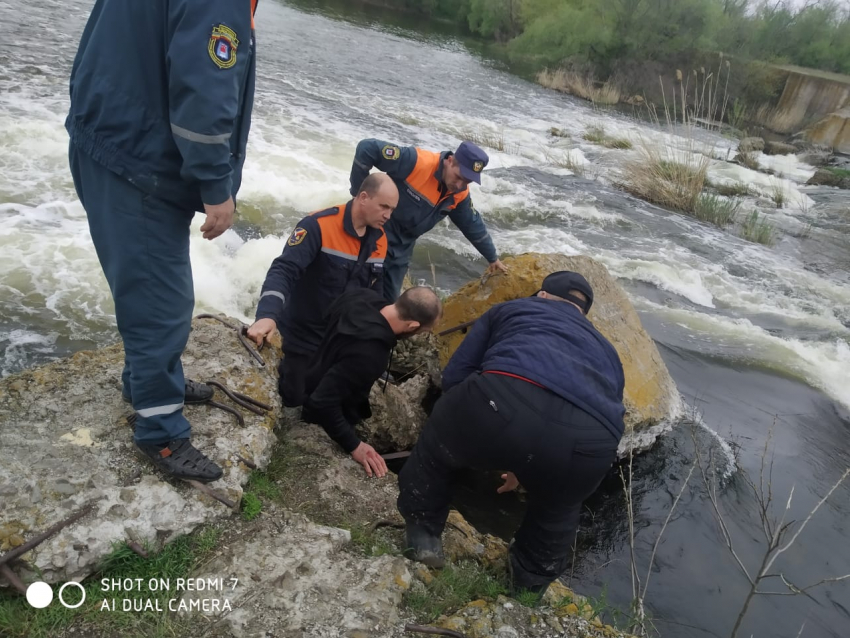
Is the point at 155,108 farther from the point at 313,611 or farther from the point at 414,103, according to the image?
the point at 414,103

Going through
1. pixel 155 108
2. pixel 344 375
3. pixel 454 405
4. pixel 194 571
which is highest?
pixel 155 108

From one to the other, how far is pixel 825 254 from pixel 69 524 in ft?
42.9

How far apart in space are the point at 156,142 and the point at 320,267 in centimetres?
183

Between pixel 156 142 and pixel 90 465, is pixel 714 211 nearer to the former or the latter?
pixel 156 142

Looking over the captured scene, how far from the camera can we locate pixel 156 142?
84.1 inches

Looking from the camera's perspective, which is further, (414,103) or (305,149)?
(414,103)

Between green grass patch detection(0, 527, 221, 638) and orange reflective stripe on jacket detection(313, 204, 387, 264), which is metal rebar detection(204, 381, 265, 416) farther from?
orange reflective stripe on jacket detection(313, 204, 387, 264)

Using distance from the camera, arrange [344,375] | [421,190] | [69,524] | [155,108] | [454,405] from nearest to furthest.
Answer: [155,108]
[69,524]
[454,405]
[344,375]
[421,190]

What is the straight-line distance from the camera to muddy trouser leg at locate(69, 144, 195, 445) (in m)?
2.21

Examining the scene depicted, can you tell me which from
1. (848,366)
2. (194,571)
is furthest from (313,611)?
(848,366)

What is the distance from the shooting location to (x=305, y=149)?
11.1 meters

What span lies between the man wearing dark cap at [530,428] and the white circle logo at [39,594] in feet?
4.68

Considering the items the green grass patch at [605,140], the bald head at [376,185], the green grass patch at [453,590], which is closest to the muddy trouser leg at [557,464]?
the green grass patch at [453,590]

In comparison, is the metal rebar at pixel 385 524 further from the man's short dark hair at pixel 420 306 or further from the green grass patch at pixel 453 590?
the man's short dark hair at pixel 420 306
